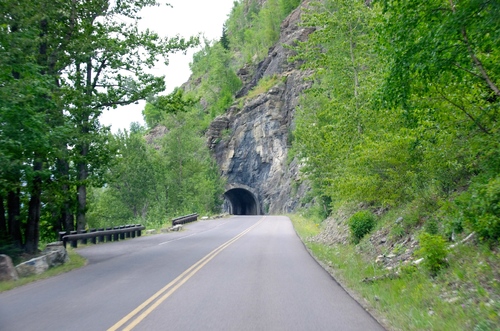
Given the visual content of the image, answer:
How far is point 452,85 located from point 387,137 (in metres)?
3.33

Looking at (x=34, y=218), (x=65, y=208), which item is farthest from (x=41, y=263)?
(x=65, y=208)

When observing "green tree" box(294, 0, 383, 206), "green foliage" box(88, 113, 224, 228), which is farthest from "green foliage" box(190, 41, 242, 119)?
"green tree" box(294, 0, 383, 206)

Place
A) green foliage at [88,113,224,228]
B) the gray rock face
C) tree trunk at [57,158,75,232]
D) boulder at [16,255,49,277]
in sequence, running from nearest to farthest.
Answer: boulder at [16,255,49,277] → tree trunk at [57,158,75,232] → green foliage at [88,113,224,228] → the gray rock face

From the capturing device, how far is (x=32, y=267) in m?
11.3

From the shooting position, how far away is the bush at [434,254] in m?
7.95

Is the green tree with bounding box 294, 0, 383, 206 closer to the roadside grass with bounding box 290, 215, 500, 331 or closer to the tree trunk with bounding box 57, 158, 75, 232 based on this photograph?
the roadside grass with bounding box 290, 215, 500, 331

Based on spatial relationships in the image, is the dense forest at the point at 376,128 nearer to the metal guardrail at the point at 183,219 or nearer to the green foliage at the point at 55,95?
the green foliage at the point at 55,95

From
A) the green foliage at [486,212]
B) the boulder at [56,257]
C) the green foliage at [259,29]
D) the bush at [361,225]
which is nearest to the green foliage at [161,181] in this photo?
the boulder at [56,257]

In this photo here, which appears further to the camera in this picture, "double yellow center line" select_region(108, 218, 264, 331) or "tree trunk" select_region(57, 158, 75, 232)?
"tree trunk" select_region(57, 158, 75, 232)

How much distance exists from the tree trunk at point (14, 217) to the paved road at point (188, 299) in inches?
169

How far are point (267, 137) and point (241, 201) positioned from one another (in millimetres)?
25034

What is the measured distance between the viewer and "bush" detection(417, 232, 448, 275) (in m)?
7.95

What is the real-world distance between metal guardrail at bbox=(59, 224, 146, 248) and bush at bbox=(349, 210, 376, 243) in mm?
12168

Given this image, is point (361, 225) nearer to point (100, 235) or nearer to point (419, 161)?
point (419, 161)
